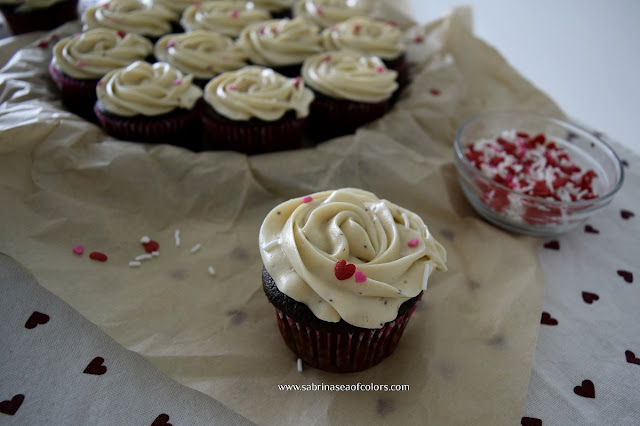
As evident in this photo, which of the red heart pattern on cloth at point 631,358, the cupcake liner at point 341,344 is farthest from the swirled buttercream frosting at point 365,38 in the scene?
the red heart pattern on cloth at point 631,358

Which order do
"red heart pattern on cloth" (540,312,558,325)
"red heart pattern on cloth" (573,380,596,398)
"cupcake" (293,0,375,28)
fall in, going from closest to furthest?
1. "red heart pattern on cloth" (573,380,596,398)
2. "red heart pattern on cloth" (540,312,558,325)
3. "cupcake" (293,0,375,28)

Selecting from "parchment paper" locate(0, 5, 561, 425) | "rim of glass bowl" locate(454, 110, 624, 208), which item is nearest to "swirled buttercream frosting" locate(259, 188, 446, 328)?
"parchment paper" locate(0, 5, 561, 425)

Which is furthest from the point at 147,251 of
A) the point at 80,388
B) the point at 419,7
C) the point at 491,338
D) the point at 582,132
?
the point at 419,7

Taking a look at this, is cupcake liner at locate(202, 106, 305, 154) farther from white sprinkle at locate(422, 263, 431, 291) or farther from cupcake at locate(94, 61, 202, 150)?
white sprinkle at locate(422, 263, 431, 291)

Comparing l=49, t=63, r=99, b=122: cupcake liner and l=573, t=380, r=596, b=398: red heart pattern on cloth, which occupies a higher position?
l=49, t=63, r=99, b=122: cupcake liner

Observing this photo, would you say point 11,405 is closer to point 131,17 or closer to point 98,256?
point 98,256

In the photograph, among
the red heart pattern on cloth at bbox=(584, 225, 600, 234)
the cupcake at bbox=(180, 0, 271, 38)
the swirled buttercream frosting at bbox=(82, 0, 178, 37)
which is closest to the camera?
the red heart pattern on cloth at bbox=(584, 225, 600, 234)

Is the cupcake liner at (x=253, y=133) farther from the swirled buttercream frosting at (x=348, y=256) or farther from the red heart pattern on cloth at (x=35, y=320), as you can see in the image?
the red heart pattern on cloth at (x=35, y=320)
